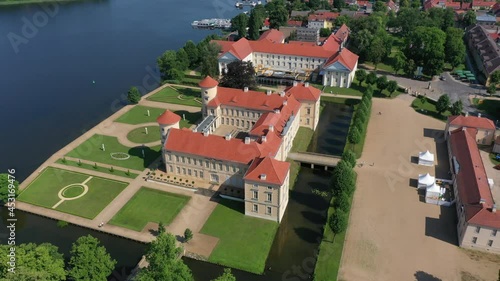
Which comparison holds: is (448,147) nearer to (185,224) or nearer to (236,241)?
(236,241)

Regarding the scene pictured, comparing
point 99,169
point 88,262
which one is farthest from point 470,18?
point 88,262

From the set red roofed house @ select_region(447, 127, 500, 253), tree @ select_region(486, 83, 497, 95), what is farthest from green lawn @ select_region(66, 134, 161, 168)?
tree @ select_region(486, 83, 497, 95)

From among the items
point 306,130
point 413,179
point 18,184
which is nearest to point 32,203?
point 18,184

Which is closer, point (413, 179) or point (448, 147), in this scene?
point (413, 179)

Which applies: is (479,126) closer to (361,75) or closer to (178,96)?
(361,75)

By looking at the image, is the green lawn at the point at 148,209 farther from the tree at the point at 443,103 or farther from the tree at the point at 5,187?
the tree at the point at 443,103

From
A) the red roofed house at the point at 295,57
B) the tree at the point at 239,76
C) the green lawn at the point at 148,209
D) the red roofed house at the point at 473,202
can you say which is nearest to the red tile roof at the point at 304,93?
the tree at the point at 239,76
